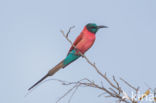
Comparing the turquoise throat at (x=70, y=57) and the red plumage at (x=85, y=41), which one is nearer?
the turquoise throat at (x=70, y=57)

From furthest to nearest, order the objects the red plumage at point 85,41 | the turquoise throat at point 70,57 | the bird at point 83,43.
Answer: the red plumage at point 85,41 → the bird at point 83,43 → the turquoise throat at point 70,57

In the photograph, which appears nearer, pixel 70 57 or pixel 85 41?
pixel 70 57

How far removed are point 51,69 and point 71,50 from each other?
147cm

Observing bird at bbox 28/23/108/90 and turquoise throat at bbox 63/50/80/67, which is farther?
bird at bbox 28/23/108/90

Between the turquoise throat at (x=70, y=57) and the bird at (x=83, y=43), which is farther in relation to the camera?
the bird at (x=83, y=43)

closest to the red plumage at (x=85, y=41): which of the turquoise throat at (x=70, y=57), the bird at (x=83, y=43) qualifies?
the bird at (x=83, y=43)

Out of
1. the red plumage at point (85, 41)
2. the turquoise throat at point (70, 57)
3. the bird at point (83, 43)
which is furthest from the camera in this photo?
the red plumage at point (85, 41)

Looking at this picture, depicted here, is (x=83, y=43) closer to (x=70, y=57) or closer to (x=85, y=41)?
(x=85, y=41)

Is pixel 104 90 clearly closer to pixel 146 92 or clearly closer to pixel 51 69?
pixel 146 92

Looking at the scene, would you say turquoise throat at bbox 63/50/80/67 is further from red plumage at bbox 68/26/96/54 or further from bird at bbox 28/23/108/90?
red plumage at bbox 68/26/96/54

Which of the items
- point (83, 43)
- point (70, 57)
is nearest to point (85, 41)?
point (83, 43)

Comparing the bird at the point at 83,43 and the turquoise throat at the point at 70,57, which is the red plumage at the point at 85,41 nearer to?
the bird at the point at 83,43

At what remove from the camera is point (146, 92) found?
211 centimetres

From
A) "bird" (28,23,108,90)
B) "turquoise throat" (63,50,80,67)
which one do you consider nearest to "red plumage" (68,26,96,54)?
"bird" (28,23,108,90)
